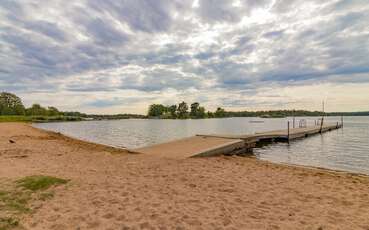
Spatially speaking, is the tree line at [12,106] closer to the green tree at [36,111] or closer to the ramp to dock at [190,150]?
the green tree at [36,111]

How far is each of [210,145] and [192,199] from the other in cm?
1099

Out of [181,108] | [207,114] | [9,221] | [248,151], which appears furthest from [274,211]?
[207,114]

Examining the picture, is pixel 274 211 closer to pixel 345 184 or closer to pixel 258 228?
pixel 258 228

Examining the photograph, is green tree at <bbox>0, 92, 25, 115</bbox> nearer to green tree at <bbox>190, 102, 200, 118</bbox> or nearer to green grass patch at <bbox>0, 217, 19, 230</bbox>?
green tree at <bbox>190, 102, 200, 118</bbox>

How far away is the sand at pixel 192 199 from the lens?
15.2 feet

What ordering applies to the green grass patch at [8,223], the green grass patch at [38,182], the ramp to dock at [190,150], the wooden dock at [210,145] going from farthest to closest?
the wooden dock at [210,145] < the ramp to dock at [190,150] < the green grass patch at [38,182] < the green grass patch at [8,223]

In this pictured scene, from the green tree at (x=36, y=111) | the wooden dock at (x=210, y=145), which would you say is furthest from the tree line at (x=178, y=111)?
the wooden dock at (x=210, y=145)

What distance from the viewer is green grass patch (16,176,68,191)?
6.43 m

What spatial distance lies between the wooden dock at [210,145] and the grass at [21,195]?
669 cm

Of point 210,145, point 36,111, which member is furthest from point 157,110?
point 210,145

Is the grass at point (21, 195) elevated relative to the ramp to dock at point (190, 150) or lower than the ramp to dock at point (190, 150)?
elevated

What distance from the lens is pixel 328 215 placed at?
523cm

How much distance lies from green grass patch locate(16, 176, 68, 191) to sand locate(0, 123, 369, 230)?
418mm

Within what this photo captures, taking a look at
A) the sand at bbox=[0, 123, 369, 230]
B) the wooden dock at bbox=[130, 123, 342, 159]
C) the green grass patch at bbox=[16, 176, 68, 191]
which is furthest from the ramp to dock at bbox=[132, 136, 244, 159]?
the green grass patch at bbox=[16, 176, 68, 191]
